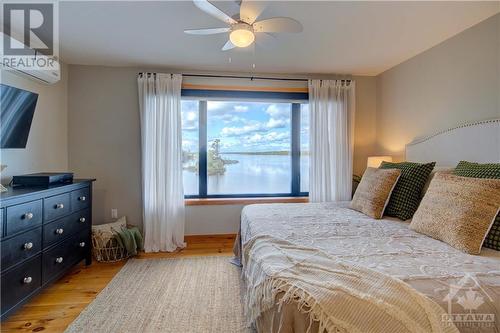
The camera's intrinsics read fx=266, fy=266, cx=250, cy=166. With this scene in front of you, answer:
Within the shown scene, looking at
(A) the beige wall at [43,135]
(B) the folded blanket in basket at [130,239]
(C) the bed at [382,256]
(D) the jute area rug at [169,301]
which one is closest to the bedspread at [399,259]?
(C) the bed at [382,256]

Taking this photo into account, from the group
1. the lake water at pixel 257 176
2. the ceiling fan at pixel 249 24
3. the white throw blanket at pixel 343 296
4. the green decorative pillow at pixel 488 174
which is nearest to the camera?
the white throw blanket at pixel 343 296

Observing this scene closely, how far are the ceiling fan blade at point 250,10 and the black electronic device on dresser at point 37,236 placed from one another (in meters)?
1.96

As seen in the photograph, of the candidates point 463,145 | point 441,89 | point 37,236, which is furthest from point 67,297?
point 441,89

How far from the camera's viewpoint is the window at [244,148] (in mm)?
3676

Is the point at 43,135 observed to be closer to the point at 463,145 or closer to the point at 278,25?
the point at 278,25

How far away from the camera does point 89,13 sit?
211 cm

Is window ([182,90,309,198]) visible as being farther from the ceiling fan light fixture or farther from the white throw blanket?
the white throw blanket

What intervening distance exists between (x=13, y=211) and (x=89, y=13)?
159 cm

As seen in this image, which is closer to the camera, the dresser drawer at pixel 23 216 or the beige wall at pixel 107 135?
the dresser drawer at pixel 23 216

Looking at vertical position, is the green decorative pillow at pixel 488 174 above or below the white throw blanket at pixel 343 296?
above

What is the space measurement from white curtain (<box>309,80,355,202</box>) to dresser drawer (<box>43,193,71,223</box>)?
2.79 meters

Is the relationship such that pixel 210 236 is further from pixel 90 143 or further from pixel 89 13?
pixel 89 13

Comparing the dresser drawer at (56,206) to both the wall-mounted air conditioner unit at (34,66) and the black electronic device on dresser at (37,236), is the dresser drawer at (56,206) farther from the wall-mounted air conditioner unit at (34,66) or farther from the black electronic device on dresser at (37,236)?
the wall-mounted air conditioner unit at (34,66)

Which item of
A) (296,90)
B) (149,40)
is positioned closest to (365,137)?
(296,90)
